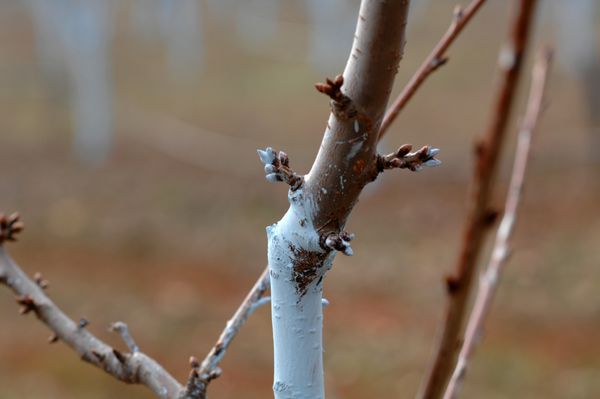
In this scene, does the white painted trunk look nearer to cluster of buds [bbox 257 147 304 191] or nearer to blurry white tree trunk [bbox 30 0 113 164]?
cluster of buds [bbox 257 147 304 191]

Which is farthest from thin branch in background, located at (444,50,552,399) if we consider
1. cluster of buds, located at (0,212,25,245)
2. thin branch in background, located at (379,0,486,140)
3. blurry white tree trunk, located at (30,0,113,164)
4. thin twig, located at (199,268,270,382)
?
blurry white tree trunk, located at (30,0,113,164)

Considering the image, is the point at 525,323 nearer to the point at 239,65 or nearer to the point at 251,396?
the point at 251,396

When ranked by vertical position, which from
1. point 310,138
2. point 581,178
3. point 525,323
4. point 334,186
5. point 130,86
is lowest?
point 334,186

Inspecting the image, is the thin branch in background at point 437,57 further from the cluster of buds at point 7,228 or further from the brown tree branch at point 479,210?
the cluster of buds at point 7,228

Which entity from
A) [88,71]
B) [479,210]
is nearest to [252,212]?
[88,71]

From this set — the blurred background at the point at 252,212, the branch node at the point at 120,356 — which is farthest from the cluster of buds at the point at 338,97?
the blurred background at the point at 252,212

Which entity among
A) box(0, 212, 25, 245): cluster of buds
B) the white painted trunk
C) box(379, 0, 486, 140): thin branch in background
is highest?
box(379, 0, 486, 140): thin branch in background

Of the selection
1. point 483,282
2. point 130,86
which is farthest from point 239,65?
A: point 483,282

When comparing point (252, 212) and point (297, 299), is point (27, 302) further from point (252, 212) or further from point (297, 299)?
point (252, 212)
